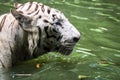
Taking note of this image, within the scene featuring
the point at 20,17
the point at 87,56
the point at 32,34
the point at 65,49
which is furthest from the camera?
the point at 87,56

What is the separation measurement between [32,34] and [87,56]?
119cm

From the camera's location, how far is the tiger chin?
4.87 meters

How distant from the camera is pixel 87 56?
19.1ft

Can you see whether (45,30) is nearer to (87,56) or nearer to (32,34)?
(32,34)

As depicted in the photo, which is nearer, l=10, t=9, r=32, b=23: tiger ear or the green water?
l=10, t=9, r=32, b=23: tiger ear

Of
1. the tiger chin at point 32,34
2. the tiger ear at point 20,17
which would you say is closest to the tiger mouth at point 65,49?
the tiger chin at point 32,34

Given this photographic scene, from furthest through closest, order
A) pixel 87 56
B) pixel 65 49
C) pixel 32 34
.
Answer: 1. pixel 87 56
2. pixel 65 49
3. pixel 32 34

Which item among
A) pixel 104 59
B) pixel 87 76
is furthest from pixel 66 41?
pixel 104 59

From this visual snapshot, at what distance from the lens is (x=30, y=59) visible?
17.0 feet

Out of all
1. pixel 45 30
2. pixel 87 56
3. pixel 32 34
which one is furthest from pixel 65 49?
pixel 87 56

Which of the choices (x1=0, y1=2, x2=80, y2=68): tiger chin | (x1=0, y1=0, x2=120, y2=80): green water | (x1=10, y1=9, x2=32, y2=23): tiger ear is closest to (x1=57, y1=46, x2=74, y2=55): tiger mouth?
(x1=0, y1=2, x2=80, y2=68): tiger chin

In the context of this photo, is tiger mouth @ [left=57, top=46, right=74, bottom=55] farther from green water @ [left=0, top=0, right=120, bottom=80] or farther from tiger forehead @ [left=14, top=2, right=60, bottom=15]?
tiger forehead @ [left=14, top=2, right=60, bottom=15]

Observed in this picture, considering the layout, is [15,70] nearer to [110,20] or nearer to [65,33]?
[65,33]

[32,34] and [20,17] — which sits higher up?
[20,17]
